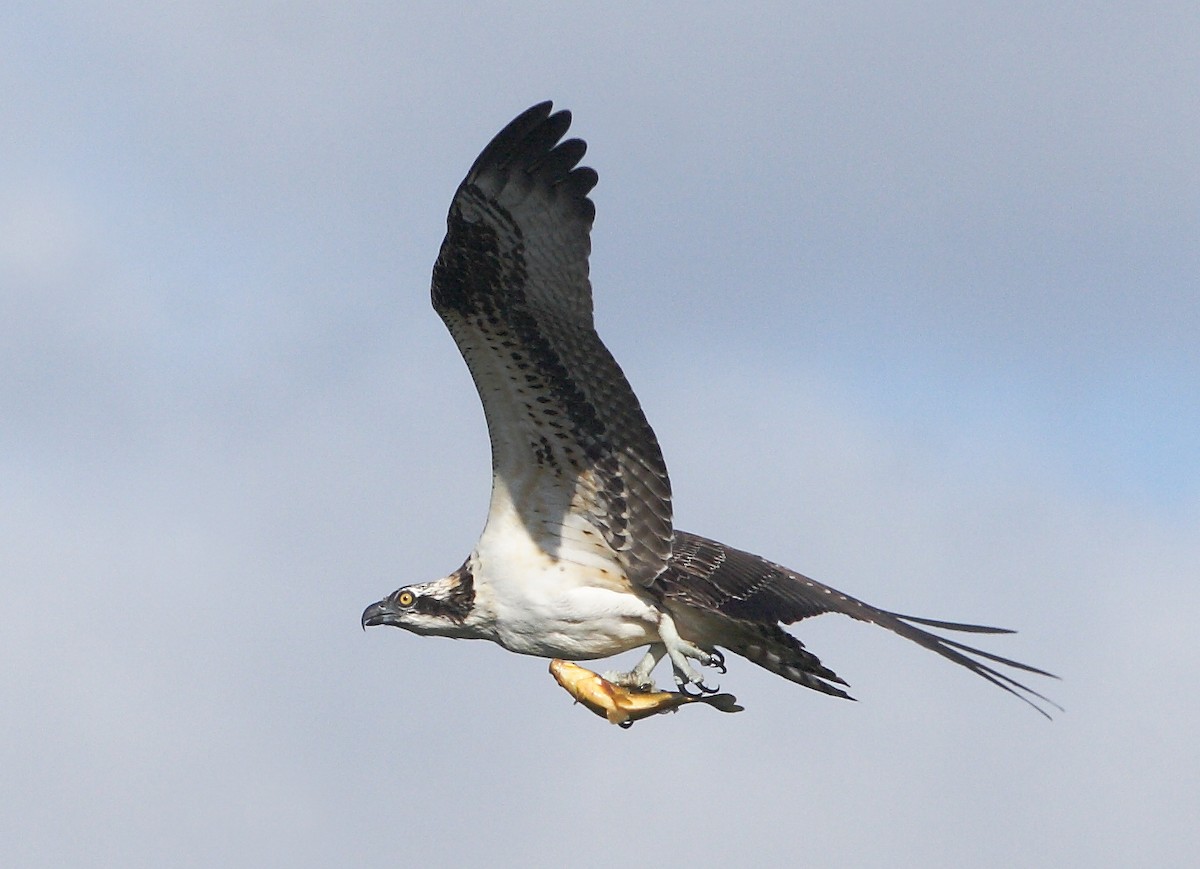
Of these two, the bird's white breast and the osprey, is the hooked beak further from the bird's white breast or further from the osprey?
the bird's white breast

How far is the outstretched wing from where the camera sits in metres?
12.1

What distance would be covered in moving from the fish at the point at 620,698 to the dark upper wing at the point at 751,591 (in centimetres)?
67

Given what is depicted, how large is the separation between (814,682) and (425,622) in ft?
10.3

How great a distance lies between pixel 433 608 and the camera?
13.6m

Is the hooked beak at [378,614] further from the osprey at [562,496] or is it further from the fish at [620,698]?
the fish at [620,698]

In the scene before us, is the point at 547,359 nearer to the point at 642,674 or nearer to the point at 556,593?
the point at 556,593

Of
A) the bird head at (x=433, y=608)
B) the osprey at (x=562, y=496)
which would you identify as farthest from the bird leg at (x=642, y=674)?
the bird head at (x=433, y=608)

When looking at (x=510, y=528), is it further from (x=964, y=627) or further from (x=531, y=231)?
(x=964, y=627)

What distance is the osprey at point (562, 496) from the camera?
12148mm

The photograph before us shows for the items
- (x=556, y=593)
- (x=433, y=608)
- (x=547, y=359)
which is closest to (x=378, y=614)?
(x=433, y=608)

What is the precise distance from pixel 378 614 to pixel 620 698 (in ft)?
7.31

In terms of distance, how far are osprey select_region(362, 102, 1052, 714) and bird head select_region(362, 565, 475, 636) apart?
0.5 inches

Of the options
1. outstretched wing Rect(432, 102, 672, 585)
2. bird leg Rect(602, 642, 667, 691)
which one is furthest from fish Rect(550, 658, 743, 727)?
outstretched wing Rect(432, 102, 672, 585)

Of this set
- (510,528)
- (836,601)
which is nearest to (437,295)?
(510,528)
